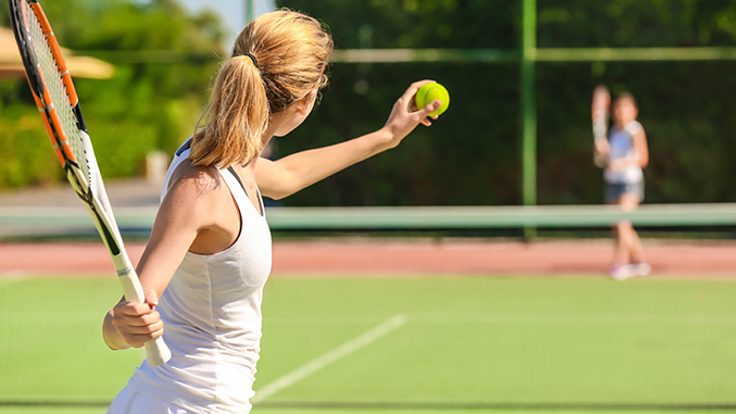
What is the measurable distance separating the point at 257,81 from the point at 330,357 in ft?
15.6

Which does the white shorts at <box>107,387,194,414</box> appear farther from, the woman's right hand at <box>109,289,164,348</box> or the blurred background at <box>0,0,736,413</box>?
the blurred background at <box>0,0,736,413</box>

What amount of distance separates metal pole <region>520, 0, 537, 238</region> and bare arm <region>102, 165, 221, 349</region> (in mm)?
11136

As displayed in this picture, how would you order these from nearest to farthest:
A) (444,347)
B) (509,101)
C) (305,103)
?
(305,103) → (444,347) → (509,101)

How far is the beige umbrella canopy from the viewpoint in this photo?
9.66m

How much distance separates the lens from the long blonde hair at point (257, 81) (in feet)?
8.23

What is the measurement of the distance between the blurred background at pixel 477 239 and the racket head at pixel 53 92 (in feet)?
10.3

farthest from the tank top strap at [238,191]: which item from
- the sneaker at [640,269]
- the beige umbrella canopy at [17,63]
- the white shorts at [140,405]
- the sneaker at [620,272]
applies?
the sneaker at [640,269]

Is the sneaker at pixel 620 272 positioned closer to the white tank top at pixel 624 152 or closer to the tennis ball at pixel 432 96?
the white tank top at pixel 624 152

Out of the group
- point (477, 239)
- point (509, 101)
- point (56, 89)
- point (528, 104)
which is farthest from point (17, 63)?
point (56, 89)

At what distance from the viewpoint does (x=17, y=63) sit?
32.1 ft

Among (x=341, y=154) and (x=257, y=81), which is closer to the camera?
(x=257, y=81)

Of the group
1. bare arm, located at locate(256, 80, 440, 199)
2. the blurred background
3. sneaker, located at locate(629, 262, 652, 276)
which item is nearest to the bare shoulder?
bare arm, located at locate(256, 80, 440, 199)

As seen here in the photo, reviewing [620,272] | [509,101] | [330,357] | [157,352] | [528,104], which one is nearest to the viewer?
[157,352]

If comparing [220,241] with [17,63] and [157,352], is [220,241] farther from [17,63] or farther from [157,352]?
[17,63]
